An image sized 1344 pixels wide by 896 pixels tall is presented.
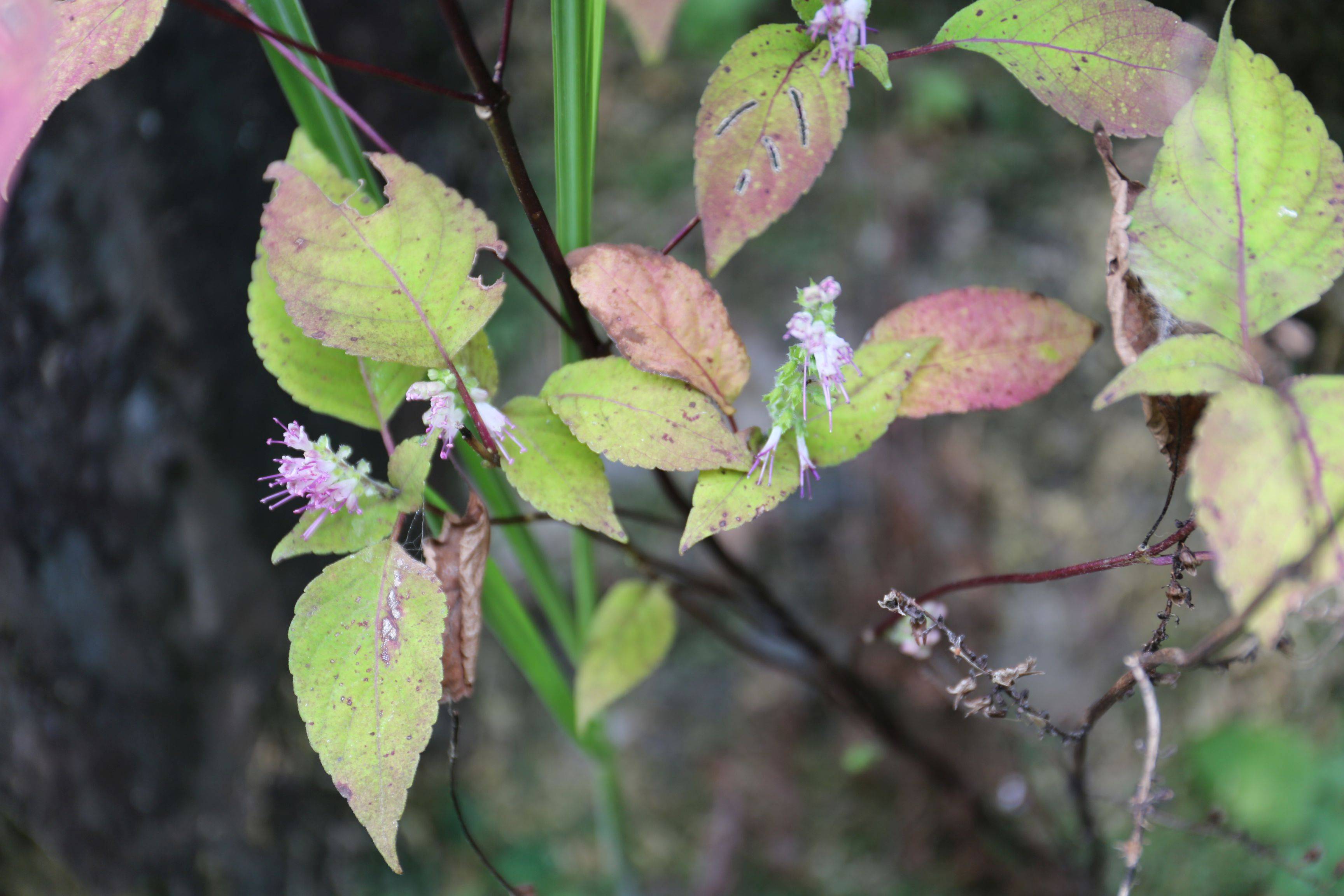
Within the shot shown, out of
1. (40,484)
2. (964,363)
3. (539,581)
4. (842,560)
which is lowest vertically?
(842,560)

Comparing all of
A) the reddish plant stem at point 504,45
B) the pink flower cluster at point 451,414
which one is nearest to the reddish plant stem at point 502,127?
the reddish plant stem at point 504,45

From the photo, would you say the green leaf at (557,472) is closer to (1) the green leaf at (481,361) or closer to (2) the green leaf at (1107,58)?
(1) the green leaf at (481,361)

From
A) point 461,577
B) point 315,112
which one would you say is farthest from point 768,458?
point 315,112

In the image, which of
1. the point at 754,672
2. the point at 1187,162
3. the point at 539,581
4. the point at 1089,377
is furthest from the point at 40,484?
the point at 1089,377

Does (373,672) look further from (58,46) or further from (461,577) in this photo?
(58,46)

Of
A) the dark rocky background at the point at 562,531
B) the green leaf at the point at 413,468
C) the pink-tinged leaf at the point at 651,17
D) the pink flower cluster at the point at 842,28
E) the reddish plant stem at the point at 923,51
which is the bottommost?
the dark rocky background at the point at 562,531

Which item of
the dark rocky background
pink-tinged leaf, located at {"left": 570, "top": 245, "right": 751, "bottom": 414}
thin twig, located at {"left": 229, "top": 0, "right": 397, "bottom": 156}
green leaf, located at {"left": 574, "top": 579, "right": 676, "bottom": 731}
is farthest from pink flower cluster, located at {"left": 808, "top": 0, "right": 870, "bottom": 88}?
the dark rocky background

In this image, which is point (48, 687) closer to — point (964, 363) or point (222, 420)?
point (222, 420)
